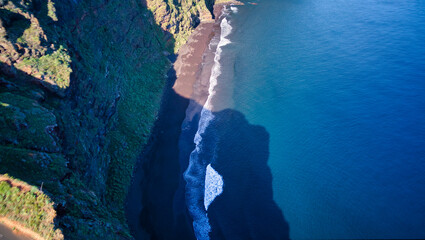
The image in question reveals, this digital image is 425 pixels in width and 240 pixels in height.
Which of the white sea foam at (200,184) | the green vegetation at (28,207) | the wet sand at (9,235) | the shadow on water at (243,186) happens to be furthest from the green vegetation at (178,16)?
the wet sand at (9,235)

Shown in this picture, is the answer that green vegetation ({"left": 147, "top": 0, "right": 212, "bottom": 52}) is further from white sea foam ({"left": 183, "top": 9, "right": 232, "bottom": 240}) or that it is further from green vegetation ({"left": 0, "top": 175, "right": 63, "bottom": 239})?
green vegetation ({"left": 0, "top": 175, "right": 63, "bottom": 239})

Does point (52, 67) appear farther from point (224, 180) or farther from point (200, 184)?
point (224, 180)

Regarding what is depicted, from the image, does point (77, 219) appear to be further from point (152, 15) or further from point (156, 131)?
point (152, 15)

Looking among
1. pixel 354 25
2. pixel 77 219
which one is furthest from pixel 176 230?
pixel 354 25

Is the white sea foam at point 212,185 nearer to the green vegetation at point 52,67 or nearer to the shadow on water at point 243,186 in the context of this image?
the shadow on water at point 243,186

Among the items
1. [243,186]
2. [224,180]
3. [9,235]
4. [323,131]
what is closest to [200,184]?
[224,180]
